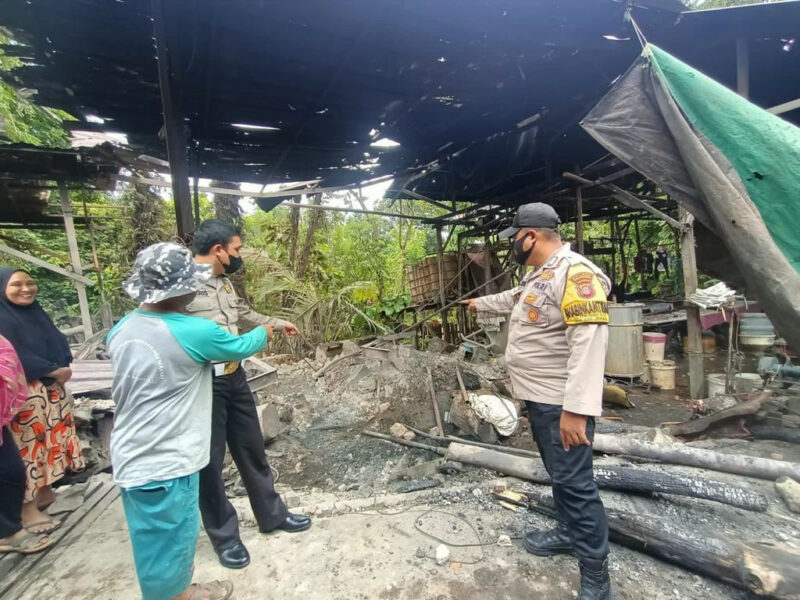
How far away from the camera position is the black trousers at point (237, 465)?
2184mm

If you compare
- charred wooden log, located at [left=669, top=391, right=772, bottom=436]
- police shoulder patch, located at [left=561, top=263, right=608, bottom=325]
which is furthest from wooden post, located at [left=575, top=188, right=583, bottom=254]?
police shoulder patch, located at [left=561, top=263, right=608, bottom=325]

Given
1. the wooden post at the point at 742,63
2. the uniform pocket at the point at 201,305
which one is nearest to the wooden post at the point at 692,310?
the wooden post at the point at 742,63

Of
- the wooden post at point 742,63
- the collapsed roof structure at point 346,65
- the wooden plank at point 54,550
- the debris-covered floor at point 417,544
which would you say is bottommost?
the debris-covered floor at point 417,544

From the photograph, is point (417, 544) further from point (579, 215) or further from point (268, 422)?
point (579, 215)

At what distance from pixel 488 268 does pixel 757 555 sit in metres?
6.90

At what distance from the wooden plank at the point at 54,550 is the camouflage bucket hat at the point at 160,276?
2.06 m

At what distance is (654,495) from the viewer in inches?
104

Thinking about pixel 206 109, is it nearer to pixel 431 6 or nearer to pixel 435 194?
pixel 431 6

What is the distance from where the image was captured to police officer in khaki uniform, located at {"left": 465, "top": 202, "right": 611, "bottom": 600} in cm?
170

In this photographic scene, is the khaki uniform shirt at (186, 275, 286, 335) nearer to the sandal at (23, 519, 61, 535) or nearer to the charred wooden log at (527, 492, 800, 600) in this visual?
the sandal at (23, 519, 61, 535)

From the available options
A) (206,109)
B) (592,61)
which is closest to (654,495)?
(592,61)

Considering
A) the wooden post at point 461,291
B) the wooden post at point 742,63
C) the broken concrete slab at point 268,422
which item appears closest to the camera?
the wooden post at point 742,63

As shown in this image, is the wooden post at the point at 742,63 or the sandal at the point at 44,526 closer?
the sandal at the point at 44,526

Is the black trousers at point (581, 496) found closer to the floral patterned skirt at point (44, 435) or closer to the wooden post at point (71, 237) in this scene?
the floral patterned skirt at point (44, 435)
